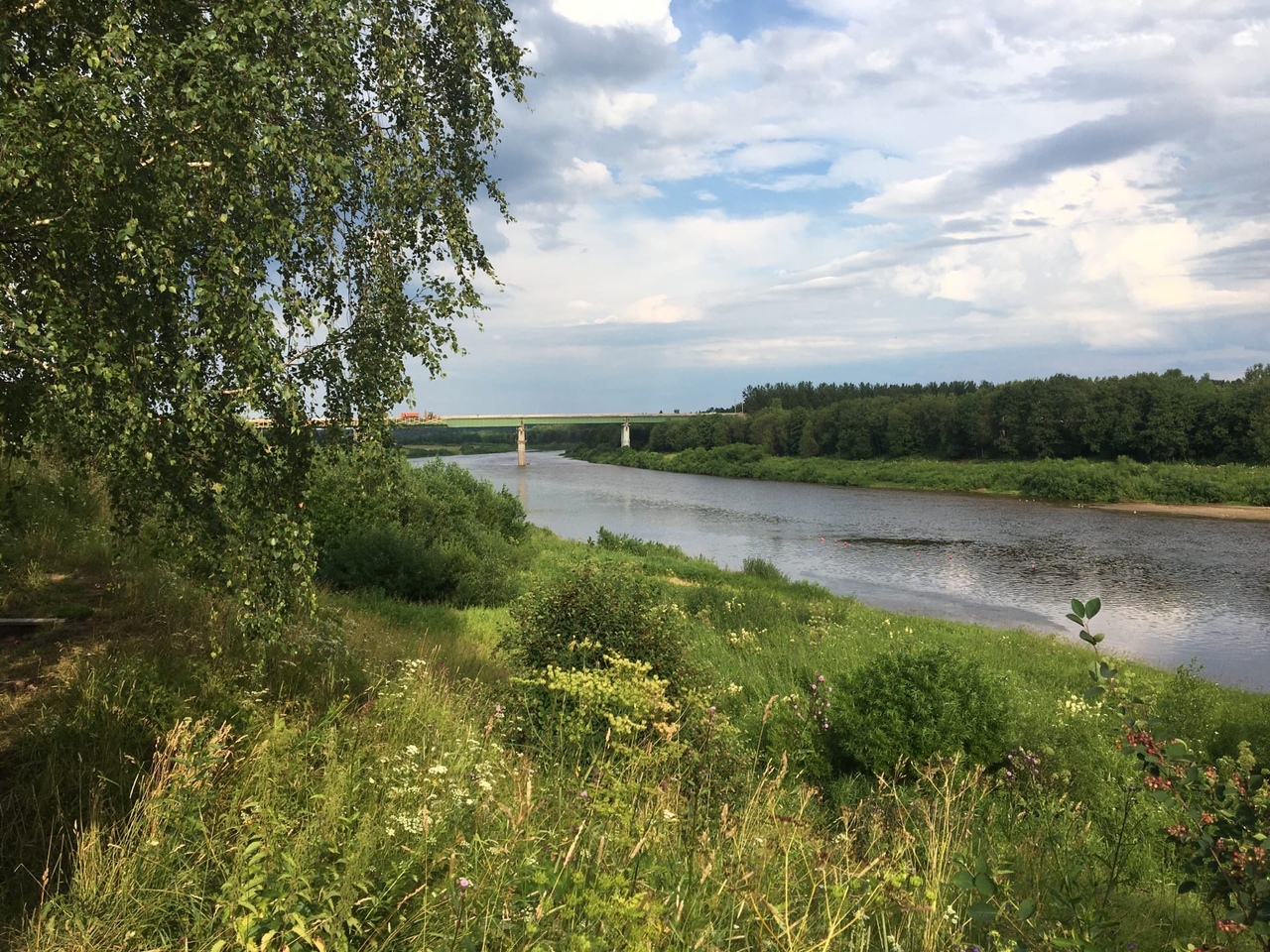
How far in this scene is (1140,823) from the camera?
693 centimetres

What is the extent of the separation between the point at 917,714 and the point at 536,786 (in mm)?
5196

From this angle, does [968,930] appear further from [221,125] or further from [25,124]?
[25,124]

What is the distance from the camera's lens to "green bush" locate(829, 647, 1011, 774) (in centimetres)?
791

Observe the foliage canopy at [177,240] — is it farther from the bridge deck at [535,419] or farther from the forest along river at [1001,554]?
the bridge deck at [535,419]

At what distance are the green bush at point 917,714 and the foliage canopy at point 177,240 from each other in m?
5.95

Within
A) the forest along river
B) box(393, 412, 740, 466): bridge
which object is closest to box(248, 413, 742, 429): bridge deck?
box(393, 412, 740, 466): bridge

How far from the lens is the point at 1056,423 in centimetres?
6619

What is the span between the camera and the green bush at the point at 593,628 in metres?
7.86

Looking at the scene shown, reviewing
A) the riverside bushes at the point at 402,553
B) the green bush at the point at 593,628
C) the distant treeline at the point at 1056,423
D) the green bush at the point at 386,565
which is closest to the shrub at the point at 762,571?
the riverside bushes at the point at 402,553

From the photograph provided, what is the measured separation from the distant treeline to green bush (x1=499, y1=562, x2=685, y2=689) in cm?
6414

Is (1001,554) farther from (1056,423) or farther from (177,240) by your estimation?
(1056,423)

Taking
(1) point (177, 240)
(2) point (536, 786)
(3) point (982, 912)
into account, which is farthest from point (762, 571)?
(3) point (982, 912)

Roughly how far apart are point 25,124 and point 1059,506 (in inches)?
2262

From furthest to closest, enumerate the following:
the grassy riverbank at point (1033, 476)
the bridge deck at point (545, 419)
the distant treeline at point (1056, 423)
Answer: the bridge deck at point (545, 419) < the distant treeline at point (1056, 423) < the grassy riverbank at point (1033, 476)
